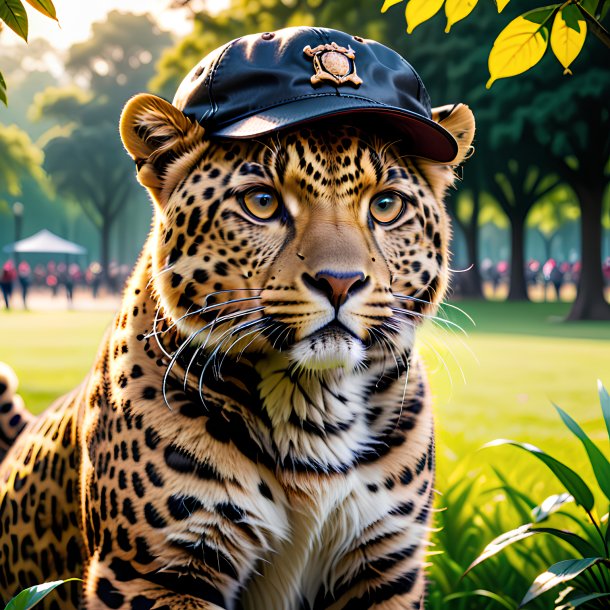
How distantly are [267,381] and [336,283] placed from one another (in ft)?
1.45

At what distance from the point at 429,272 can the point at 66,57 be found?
5030 centimetres

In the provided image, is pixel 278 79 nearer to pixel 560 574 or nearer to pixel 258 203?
pixel 258 203

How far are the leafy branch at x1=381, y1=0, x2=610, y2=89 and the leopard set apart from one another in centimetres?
24

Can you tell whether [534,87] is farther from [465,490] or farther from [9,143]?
[9,143]

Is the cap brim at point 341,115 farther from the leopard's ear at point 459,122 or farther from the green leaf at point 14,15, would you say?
the green leaf at point 14,15

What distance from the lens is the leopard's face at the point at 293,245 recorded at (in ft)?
7.75

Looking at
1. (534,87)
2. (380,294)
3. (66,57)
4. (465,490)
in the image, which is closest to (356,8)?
(534,87)

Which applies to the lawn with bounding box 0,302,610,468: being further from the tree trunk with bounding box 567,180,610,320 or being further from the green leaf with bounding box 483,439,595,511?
the tree trunk with bounding box 567,180,610,320

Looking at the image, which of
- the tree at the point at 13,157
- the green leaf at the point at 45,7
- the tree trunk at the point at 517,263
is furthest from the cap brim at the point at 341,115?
the tree at the point at 13,157

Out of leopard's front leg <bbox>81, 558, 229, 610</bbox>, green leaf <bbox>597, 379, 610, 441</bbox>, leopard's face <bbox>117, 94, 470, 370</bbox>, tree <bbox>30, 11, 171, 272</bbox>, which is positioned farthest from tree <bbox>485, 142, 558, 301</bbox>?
leopard's front leg <bbox>81, 558, 229, 610</bbox>

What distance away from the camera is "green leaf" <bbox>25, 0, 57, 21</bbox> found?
8.04 ft

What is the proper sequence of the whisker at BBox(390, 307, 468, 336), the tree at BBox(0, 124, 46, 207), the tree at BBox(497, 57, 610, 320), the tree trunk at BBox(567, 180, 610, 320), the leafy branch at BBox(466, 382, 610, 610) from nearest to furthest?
1. the whisker at BBox(390, 307, 468, 336)
2. the leafy branch at BBox(466, 382, 610, 610)
3. the tree at BBox(497, 57, 610, 320)
4. the tree trunk at BBox(567, 180, 610, 320)
5. the tree at BBox(0, 124, 46, 207)

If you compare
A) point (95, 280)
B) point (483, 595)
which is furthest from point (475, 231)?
point (483, 595)

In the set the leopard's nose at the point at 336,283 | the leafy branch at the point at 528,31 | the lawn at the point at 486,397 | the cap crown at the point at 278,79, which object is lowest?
the lawn at the point at 486,397
